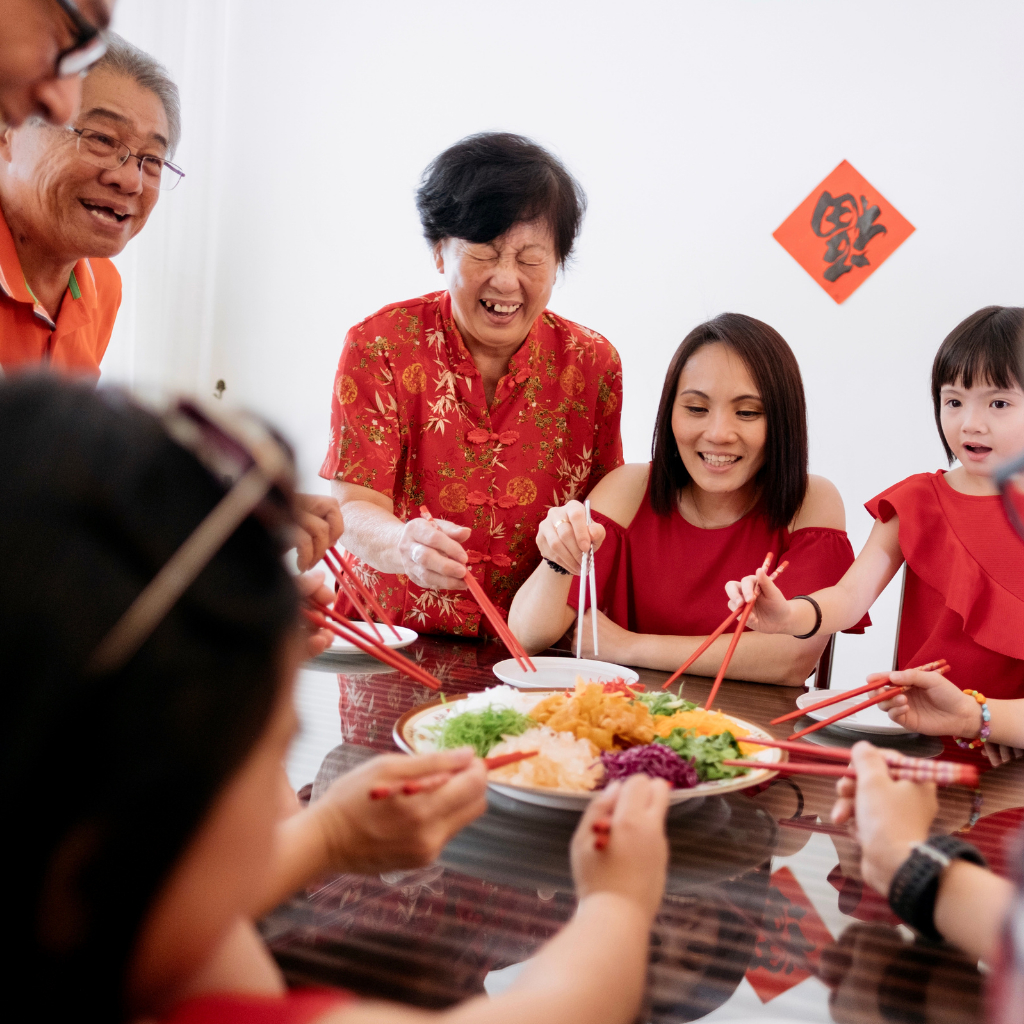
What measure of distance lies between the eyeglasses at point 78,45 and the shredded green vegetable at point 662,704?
994mm

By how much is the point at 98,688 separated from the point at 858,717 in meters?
1.28

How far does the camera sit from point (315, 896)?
798 mm

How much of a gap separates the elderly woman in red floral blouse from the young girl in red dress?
701 mm

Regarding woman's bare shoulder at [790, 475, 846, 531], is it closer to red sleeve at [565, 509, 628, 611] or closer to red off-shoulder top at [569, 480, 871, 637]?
red off-shoulder top at [569, 480, 871, 637]

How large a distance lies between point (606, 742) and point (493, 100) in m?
3.78

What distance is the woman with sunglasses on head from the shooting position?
1.31ft

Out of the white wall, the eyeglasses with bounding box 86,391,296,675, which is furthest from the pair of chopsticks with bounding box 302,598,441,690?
the white wall

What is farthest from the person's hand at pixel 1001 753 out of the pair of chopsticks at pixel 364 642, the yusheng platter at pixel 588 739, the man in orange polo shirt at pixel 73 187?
the man in orange polo shirt at pixel 73 187

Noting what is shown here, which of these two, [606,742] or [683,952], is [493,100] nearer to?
[606,742]

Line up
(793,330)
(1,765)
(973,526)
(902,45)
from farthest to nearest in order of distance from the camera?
(793,330)
(902,45)
(973,526)
(1,765)

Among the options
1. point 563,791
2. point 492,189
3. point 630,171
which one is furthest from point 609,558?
point 630,171

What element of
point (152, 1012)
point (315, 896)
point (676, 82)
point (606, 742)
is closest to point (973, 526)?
point (606, 742)

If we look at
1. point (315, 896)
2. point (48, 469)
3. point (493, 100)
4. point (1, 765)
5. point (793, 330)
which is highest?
point (493, 100)

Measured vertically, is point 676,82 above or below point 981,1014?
above
